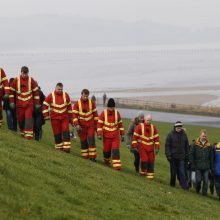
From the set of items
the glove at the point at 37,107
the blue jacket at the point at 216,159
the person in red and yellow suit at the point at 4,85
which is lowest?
the blue jacket at the point at 216,159

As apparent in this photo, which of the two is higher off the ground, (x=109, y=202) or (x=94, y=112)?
(x=94, y=112)

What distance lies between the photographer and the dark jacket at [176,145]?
1834cm

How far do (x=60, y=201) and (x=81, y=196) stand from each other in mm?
995

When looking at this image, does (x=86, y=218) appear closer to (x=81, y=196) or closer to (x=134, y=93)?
(x=81, y=196)

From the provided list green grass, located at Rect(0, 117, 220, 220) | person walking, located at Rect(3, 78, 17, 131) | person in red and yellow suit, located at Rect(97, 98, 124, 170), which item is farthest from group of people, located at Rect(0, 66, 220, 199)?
green grass, located at Rect(0, 117, 220, 220)

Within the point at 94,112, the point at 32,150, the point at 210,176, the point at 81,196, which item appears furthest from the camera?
the point at 210,176

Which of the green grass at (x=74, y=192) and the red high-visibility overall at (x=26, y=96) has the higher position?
the red high-visibility overall at (x=26, y=96)

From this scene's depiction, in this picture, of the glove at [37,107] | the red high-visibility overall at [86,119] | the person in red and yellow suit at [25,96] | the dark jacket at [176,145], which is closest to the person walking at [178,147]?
the dark jacket at [176,145]

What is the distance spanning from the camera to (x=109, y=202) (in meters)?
12.6

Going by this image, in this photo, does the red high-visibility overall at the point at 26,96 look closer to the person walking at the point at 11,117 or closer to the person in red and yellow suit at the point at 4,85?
the person in red and yellow suit at the point at 4,85

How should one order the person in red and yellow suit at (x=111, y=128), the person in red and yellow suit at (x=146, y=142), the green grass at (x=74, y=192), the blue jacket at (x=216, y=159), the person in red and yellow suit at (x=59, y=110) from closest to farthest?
the green grass at (x=74, y=192), the person in red and yellow suit at (x=59, y=110), the person in red and yellow suit at (x=111, y=128), the person in red and yellow suit at (x=146, y=142), the blue jacket at (x=216, y=159)

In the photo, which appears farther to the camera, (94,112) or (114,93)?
(114,93)

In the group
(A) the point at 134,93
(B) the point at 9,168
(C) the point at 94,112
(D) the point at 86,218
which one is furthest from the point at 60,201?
(A) the point at 134,93

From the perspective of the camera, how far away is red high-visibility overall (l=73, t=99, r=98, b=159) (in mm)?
18031
